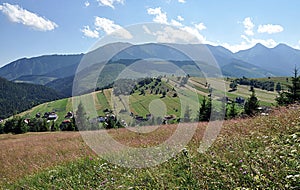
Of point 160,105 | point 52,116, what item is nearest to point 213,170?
point 160,105

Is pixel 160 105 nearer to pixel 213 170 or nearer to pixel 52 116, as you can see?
pixel 213 170

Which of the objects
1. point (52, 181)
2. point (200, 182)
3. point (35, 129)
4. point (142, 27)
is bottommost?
point (35, 129)

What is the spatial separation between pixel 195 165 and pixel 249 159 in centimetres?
112

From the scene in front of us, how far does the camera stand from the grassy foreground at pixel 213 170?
3994 mm

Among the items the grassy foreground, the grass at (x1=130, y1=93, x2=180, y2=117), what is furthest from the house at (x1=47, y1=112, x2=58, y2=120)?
the grassy foreground

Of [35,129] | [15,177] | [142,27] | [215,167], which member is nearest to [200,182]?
[215,167]

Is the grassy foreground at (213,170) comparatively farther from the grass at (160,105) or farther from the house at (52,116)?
the house at (52,116)

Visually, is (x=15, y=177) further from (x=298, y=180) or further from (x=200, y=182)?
(x=298, y=180)

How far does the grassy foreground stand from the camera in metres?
3.99

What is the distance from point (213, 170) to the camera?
480 cm

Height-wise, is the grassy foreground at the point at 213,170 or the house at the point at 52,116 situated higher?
the grassy foreground at the point at 213,170

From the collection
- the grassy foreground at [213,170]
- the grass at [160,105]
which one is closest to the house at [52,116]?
the grass at [160,105]

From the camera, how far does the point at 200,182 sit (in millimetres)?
4453

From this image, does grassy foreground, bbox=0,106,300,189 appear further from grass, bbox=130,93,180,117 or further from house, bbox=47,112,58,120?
house, bbox=47,112,58,120
